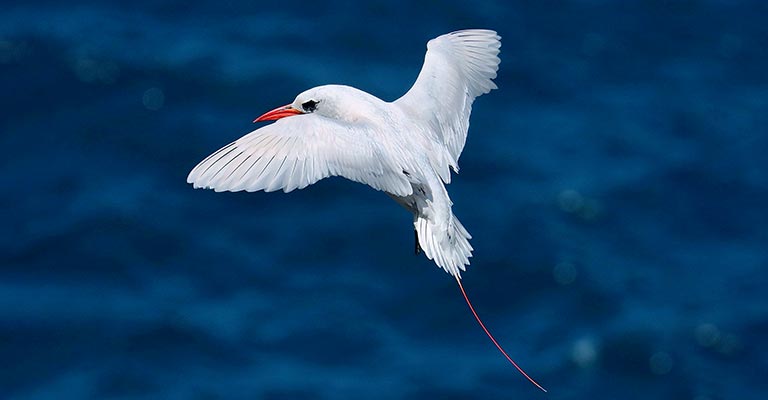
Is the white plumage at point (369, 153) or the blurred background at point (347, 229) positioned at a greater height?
the blurred background at point (347, 229)

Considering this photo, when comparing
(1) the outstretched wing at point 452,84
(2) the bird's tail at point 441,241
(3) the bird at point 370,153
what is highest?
(1) the outstretched wing at point 452,84

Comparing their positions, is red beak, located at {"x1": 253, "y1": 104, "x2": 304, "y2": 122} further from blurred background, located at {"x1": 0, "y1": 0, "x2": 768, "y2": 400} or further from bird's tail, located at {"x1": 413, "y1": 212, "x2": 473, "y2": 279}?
blurred background, located at {"x1": 0, "y1": 0, "x2": 768, "y2": 400}

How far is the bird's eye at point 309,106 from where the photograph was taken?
1259cm

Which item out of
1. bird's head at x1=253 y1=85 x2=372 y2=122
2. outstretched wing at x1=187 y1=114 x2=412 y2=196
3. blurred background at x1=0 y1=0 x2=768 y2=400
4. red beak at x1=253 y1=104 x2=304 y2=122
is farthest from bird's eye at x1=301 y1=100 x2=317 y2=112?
blurred background at x1=0 y1=0 x2=768 y2=400

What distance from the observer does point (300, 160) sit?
1145 cm

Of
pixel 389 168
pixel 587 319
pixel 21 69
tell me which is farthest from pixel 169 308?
pixel 389 168

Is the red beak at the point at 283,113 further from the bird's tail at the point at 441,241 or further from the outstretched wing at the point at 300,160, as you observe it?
the bird's tail at the point at 441,241

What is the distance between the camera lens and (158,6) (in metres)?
31.8

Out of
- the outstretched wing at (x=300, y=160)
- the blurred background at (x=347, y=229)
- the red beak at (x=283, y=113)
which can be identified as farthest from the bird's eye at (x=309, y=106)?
the blurred background at (x=347, y=229)

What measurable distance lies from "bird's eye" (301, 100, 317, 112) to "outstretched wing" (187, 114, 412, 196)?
2.40 feet


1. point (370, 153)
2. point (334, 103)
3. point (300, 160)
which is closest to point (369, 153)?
point (370, 153)

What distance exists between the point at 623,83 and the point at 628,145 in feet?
6.50

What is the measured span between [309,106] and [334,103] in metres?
0.35

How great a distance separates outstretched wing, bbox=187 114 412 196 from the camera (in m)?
11.2
